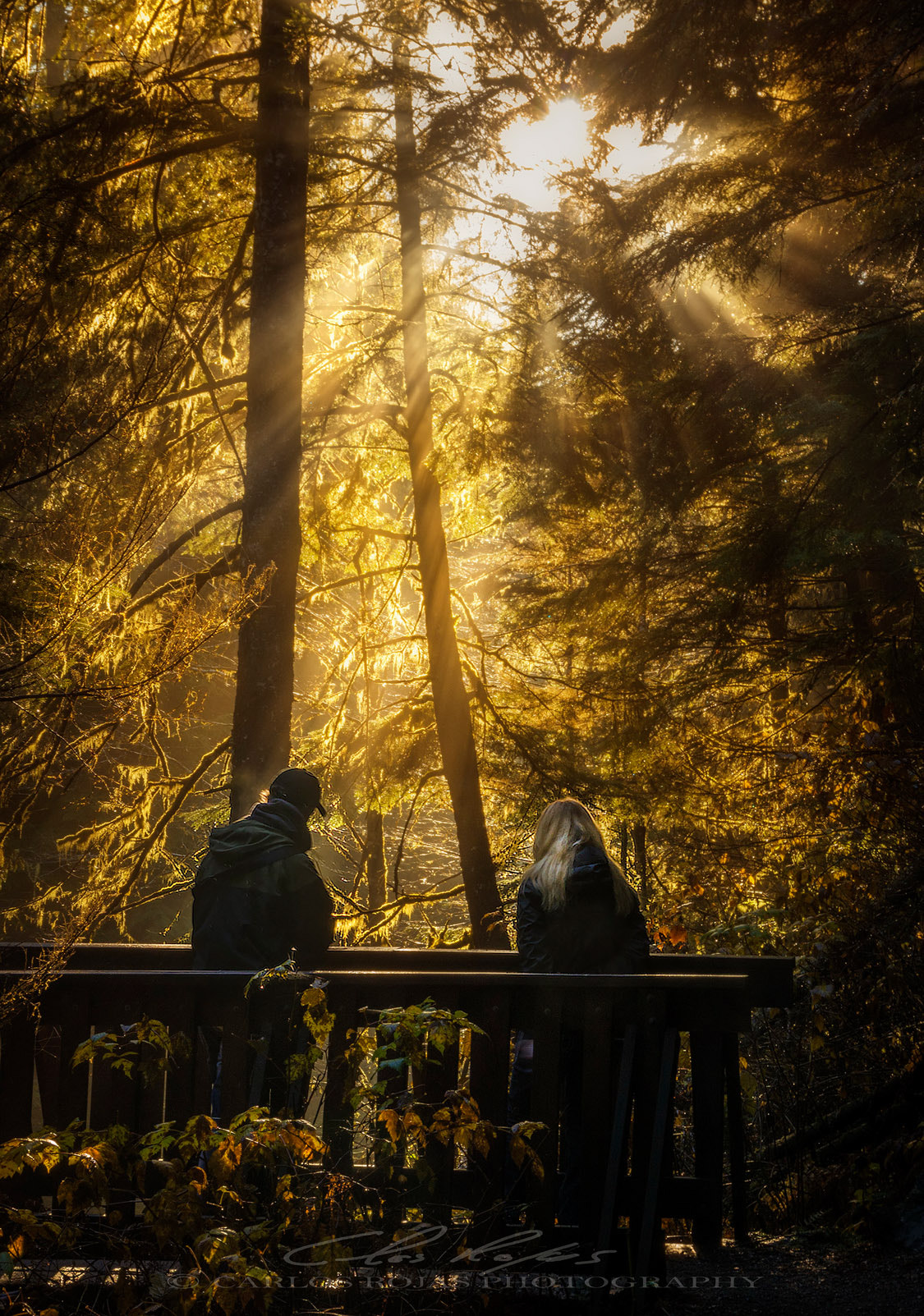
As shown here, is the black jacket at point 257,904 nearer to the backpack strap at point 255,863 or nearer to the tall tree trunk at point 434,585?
the backpack strap at point 255,863

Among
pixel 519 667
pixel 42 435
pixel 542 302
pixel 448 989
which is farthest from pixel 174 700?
pixel 448 989

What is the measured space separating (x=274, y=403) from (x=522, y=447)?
10.3ft

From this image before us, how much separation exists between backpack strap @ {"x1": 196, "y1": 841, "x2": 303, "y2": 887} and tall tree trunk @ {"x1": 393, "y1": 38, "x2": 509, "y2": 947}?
4707 mm

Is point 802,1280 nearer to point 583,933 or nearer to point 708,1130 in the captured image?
point 708,1130

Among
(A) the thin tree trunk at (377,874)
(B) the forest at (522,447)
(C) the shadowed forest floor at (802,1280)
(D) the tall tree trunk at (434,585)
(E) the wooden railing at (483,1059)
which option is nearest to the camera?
(E) the wooden railing at (483,1059)

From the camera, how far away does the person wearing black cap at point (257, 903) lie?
4289 mm

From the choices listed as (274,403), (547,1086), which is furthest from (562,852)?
(274,403)

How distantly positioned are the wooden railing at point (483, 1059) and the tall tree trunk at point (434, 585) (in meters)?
4.91

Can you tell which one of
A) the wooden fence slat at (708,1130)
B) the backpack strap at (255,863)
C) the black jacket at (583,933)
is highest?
the backpack strap at (255,863)

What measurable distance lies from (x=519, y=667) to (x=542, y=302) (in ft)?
13.5

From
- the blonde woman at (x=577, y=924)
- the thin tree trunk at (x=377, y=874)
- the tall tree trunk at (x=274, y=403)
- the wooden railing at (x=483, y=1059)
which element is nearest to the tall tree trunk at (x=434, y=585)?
the tall tree trunk at (x=274, y=403)

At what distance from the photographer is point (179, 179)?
757 centimetres

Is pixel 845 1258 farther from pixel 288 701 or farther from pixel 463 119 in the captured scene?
pixel 463 119

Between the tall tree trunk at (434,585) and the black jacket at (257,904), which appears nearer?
the black jacket at (257,904)
